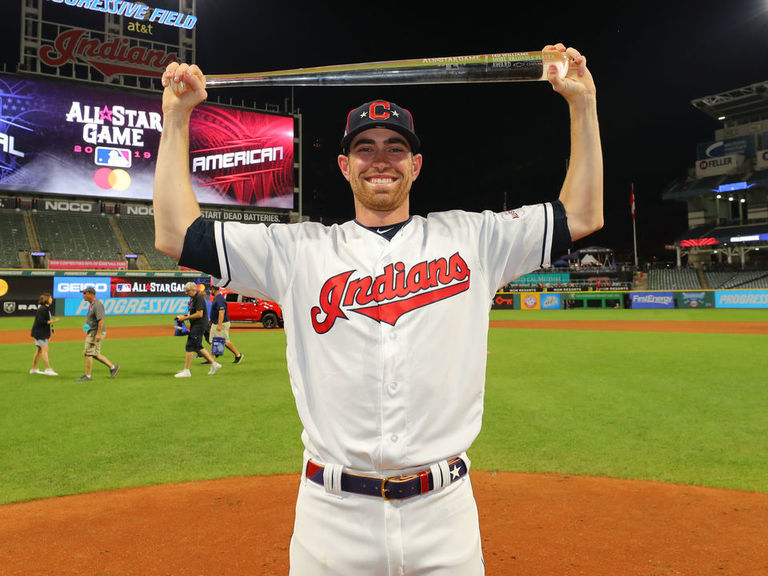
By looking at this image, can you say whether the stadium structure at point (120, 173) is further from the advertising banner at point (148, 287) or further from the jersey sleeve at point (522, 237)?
the jersey sleeve at point (522, 237)

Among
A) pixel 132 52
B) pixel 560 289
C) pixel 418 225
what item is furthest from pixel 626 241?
pixel 418 225

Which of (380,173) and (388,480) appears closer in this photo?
(388,480)

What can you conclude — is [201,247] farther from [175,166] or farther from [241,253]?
[175,166]

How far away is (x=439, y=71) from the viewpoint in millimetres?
2133

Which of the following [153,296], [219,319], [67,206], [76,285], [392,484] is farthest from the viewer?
[67,206]

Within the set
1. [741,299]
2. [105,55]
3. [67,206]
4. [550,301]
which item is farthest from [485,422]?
[67,206]

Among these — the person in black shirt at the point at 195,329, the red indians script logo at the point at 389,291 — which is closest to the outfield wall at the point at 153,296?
the person in black shirt at the point at 195,329

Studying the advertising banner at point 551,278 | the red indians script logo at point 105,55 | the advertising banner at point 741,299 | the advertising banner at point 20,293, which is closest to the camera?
the advertising banner at point 20,293

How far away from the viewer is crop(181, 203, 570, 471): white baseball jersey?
1.88 m

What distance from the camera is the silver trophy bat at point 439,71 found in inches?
83.7

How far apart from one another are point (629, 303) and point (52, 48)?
1651 inches

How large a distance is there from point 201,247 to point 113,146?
39.7 meters

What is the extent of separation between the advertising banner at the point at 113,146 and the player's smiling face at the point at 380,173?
35934 millimetres

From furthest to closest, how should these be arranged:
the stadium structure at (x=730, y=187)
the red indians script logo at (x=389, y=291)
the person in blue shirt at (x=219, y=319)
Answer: the stadium structure at (x=730, y=187) → the person in blue shirt at (x=219, y=319) → the red indians script logo at (x=389, y=291)
